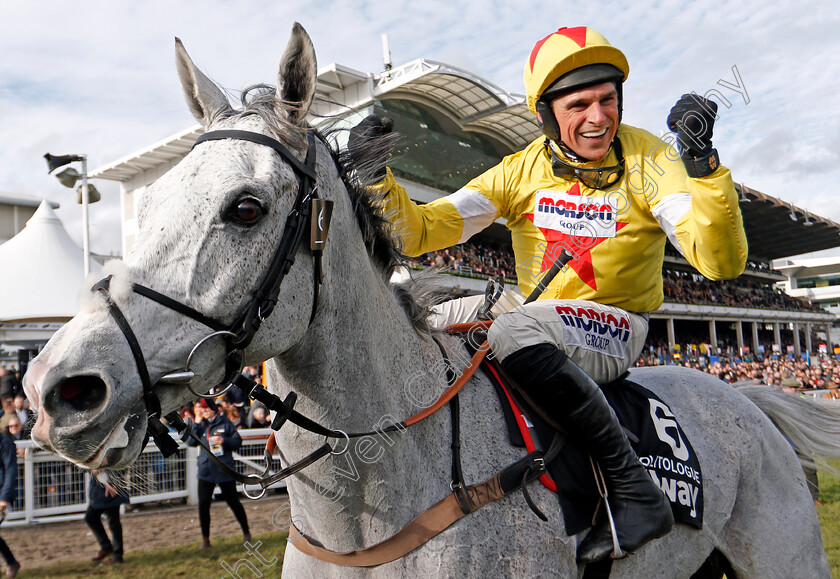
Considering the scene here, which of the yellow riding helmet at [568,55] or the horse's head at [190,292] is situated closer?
the horse's head at [190,292]

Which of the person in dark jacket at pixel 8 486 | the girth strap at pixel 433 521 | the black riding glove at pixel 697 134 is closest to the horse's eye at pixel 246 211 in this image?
the girth strap at pixel 433 521

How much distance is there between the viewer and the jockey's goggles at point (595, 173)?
8.00 feet

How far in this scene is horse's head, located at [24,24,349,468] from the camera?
50.7 inches

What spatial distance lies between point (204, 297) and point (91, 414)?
13.2 inches

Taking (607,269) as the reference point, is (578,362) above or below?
below

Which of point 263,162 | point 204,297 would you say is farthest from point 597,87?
point 204,297

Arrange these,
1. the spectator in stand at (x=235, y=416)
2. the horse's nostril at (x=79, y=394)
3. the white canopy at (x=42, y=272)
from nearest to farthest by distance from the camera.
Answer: the horse's nostril at (x=79, y=394), the spectator in stand at (x=235, y=416), the white canopy at (x=42, y=272)

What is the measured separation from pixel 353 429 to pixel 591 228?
1238 mm

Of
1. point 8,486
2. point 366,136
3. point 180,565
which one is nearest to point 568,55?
point 366,136

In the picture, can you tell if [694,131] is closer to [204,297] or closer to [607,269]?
[607,269]

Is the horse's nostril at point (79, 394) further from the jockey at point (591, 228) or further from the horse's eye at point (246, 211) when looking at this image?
the jockey at point (591, 228)

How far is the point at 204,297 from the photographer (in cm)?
144

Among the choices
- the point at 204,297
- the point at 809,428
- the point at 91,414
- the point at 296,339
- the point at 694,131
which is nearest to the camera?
the point at 91,414

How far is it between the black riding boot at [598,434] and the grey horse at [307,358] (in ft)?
0.49
